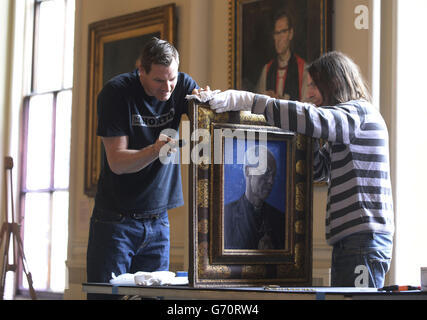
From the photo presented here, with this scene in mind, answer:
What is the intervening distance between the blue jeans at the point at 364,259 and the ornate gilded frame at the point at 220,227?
0.16 metres

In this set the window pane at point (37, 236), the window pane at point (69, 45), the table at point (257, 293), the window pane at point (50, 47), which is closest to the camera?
the table at point (257, 293)

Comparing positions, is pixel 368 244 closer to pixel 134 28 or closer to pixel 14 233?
pixel 134 28

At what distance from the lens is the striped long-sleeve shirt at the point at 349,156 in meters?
2.45

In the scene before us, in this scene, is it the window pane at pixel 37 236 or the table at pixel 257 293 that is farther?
the window pane at pixel 37 236

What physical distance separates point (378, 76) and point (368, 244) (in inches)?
105

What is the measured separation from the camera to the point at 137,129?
3.19 metres

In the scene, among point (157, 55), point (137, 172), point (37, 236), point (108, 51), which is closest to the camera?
point (157, 55)

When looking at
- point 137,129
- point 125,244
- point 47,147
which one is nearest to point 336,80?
point 137,129

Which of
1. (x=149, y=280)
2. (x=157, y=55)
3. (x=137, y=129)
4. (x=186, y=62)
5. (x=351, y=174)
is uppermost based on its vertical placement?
(x=186, y=62)

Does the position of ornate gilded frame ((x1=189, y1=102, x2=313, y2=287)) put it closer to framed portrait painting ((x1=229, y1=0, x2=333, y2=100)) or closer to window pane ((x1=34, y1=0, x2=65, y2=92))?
framed portrait painting ((x1=229, y1=0, x2=333, y2=100))

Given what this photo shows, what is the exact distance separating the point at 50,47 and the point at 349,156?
278 inches

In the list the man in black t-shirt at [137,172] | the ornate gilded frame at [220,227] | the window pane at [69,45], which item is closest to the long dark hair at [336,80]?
the ornate gilded frame at [220,227]

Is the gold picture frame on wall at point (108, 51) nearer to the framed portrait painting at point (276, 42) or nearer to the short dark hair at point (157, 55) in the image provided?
the framed portrait painting at point (276, 42)

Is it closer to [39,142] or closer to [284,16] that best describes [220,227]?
[284,16]
